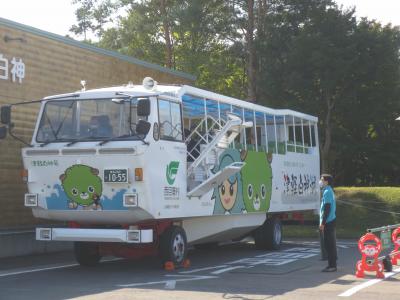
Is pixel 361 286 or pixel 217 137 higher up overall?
pixel 217 137

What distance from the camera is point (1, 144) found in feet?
53.7

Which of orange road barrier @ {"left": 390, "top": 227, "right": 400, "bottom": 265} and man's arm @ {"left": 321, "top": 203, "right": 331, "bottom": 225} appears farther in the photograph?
orange road barrier @ {"left": 390, "top": 227, "right": 400, "bottom": 265}

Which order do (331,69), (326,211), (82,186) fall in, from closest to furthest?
1. (82,186)
2. (326,211)
3. (331,69)

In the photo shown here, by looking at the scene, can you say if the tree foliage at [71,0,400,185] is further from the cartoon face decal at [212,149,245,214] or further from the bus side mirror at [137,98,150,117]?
the bus side mirror at [137,98,150,117]

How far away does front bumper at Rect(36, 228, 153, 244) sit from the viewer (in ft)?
39.9

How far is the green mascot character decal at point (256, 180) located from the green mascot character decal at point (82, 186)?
4.24 metres

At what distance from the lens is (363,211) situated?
82.8 feet

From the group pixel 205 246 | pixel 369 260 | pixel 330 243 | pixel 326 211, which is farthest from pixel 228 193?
pixel 205 246

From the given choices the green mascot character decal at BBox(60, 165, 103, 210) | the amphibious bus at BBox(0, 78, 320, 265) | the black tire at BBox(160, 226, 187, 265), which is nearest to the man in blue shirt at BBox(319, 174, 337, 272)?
the amphibious bus at BBox(0, 78, 320, 265)

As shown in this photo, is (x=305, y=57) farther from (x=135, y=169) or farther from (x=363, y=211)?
(x=135, y=169)

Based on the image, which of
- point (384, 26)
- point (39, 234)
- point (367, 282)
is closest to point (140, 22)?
point (384, 26)

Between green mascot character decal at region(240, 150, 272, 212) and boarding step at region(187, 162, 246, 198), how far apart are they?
1417mm

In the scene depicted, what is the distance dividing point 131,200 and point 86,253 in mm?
2411

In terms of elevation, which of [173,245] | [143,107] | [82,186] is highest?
[143,107]
